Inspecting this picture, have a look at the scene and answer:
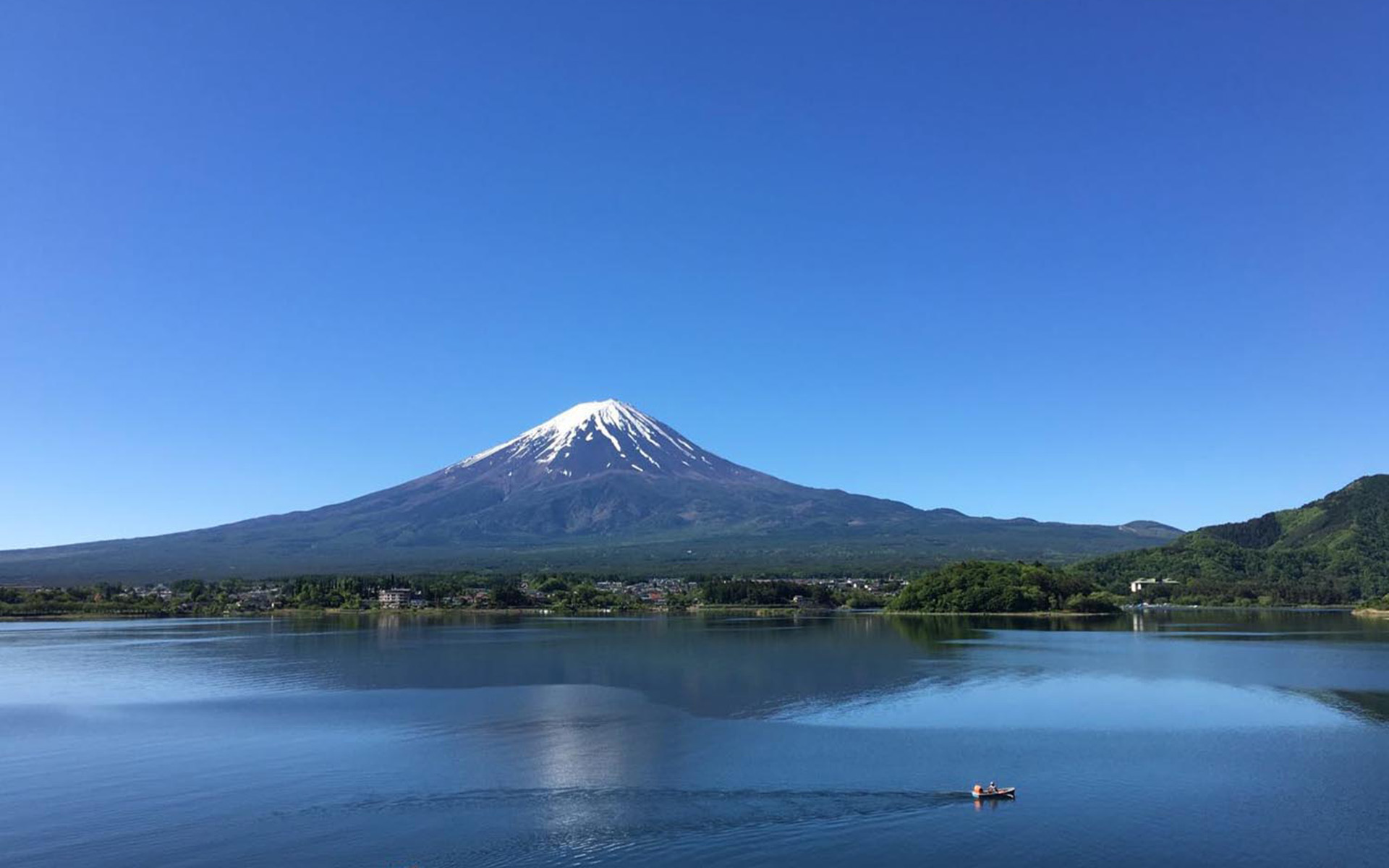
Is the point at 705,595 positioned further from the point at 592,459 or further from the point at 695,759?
the point at 592,459

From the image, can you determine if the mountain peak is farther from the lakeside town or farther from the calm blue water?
the calm blue water

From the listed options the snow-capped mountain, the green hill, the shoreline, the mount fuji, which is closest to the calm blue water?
the shoreline

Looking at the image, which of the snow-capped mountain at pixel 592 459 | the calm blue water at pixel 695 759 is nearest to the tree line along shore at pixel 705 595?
the calm blue water at pixel 695 759

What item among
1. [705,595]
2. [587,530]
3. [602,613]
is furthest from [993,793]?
[587,530]

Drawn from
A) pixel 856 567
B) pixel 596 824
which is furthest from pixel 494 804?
pixel 856 567

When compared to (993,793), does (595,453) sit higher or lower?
higher

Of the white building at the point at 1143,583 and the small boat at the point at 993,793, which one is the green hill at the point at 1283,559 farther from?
the small boat at the point at 993,793
